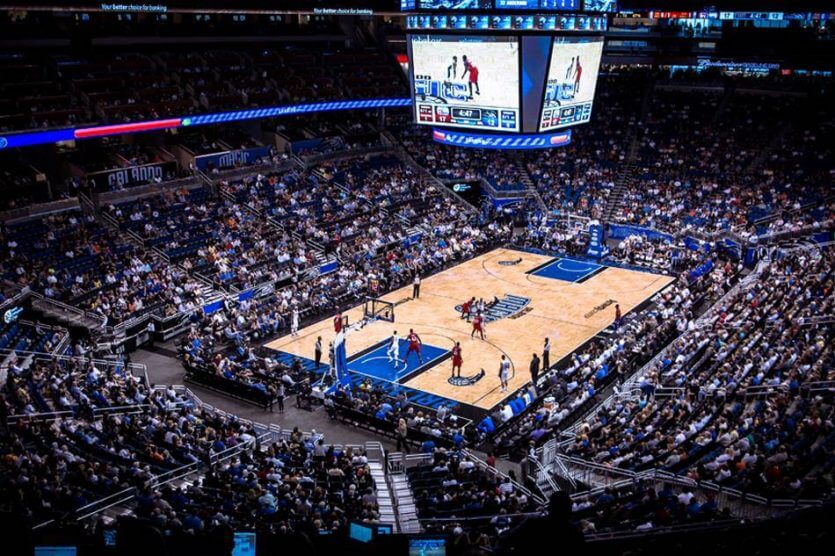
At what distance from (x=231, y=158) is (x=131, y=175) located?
6202 mm

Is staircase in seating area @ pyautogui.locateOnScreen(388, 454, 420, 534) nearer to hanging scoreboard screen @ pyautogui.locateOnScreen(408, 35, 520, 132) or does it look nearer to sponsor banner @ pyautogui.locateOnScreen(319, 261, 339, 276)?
hanging scoreboard screen @ pyautogui.locateOnScreen(408, 35, 520, 132)

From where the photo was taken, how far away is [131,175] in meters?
39.2

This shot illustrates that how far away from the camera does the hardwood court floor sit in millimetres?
27062

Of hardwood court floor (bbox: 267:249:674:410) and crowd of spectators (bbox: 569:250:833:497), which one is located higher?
hardwood court floor (bbox: 267:249:674:410)

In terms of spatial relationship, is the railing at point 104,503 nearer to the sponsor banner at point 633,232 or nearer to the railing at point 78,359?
the railing at point 78,359

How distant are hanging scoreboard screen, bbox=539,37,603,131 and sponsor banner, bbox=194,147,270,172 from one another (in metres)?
20.2

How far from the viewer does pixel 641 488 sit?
16.1 meters

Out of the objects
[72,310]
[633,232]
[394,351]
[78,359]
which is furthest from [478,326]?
[633,232]

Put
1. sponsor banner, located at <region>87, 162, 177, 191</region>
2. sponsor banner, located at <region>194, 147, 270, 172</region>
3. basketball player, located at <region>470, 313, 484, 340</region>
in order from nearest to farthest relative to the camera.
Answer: basketball player, located at <region>470, 313, 484, 340</region>
sponsor banner, located at <region>87, 162, 177, 191</region>
sponsor banner, located at <region>194, 147, 270, 172</region>

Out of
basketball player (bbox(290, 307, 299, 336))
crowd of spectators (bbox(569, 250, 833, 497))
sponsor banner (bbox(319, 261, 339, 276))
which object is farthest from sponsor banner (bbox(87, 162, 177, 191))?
crowd of spectators (bbox(569, 250, 833, 497))

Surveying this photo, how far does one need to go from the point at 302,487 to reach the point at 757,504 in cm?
903

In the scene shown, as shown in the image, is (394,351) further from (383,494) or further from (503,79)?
(503,79)

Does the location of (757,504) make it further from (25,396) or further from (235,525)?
(25,396)

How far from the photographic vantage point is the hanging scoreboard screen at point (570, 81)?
94.9 feet
